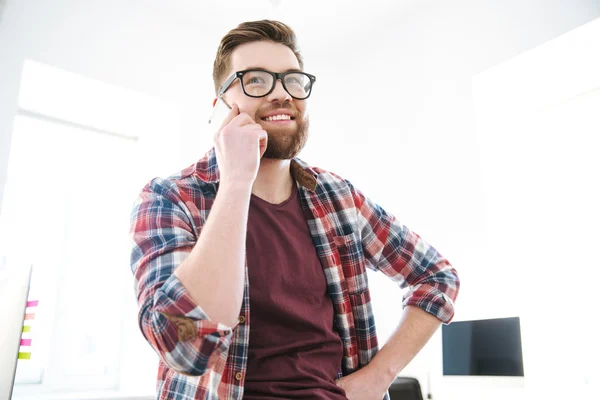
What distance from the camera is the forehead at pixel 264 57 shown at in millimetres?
1232

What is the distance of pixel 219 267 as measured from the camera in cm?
78

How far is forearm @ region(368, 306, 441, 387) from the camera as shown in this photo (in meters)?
1.09

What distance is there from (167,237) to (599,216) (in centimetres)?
198

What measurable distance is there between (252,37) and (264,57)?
0.27 ft

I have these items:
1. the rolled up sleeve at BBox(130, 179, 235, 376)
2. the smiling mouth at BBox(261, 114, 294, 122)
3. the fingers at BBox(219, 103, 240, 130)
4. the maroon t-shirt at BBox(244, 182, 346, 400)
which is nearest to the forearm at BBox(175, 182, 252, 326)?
the rolled up sleeve at BBox(130, 179, 235, 376)

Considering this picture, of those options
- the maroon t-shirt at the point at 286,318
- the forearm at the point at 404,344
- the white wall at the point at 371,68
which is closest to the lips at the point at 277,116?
the maroon t-shirt at the point at 286,318

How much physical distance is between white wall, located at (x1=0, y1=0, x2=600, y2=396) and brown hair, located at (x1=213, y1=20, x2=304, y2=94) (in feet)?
4.38

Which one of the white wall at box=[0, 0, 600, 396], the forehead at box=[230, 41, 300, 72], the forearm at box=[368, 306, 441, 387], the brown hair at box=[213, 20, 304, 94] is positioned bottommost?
the forearm at box=[368, 306, 441, 387]

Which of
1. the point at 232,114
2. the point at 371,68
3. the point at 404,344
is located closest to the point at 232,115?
the point at 232,114

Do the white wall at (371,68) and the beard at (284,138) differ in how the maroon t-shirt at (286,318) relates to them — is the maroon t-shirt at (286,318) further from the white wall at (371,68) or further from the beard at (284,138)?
the white wall at (371,68)

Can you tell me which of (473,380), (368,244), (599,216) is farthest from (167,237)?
(599,216)

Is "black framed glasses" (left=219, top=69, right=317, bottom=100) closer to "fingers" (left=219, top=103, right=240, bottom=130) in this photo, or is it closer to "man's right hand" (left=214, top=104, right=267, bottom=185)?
"fingers" (left=219, top=103, right=240, bottom=130)

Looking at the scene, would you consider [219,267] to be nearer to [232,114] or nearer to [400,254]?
[232,114]

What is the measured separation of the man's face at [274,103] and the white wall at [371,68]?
142cm
